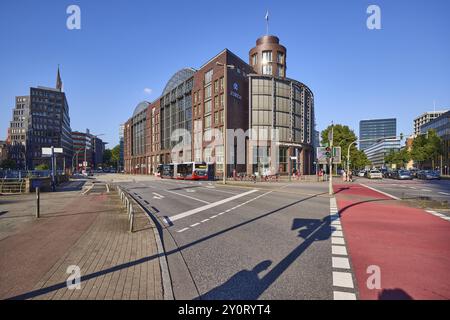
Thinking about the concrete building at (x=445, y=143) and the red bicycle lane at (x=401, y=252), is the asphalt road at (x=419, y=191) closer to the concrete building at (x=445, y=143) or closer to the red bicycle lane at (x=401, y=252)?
the red bicycle lane at (x=401, y=252)

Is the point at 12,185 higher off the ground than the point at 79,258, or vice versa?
the point at 12,185

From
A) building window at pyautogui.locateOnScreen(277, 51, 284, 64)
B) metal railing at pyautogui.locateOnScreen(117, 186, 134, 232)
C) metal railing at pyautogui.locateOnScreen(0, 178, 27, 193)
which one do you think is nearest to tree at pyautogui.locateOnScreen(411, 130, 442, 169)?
building window at pyautogui.locateOnScreen(277, 51, 284, 64)

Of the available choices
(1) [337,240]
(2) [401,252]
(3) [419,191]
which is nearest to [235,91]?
(3) [419,191]

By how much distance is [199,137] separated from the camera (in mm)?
55406

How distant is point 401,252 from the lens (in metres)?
5.79

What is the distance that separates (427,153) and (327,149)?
68664 mm

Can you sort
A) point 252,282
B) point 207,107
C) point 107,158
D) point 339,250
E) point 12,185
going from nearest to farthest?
point 252,282 → point 339,250 → point 12,185 → point 207,107 → point 107,158

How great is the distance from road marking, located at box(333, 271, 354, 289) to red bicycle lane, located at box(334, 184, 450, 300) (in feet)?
0.48

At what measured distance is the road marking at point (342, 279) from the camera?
4209 mm

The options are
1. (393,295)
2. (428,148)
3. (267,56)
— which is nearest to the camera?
(393,295)

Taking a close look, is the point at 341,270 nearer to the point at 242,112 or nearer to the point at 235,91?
the point at 235,91

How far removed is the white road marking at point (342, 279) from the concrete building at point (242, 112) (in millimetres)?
39914
